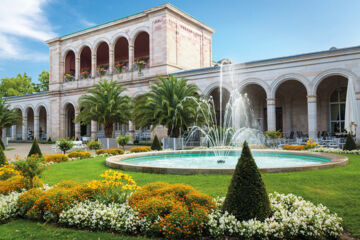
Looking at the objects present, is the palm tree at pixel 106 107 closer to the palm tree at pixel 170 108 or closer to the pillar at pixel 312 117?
the palm tree at pixel 170 108

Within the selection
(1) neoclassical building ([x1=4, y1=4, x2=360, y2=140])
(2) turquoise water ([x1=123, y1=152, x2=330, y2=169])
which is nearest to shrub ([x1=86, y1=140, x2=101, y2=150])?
(2) turquoise water ([x1=123, y1=152, x2=330, y2=169])

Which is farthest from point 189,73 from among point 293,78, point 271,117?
point 293,78

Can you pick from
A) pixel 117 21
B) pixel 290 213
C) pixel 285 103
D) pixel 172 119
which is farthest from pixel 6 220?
pixel 117 21

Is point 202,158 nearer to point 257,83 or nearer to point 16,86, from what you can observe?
point 257,83

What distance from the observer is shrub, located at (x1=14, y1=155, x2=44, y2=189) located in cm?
658

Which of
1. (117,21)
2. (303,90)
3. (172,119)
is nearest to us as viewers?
(172,119)

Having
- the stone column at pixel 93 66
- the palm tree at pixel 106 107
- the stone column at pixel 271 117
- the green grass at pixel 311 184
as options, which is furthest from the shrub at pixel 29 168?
the stone column at pixel 93 66

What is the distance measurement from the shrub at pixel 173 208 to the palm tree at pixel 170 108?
41.4 feet

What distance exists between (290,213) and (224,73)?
750 inches

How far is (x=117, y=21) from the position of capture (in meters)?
29.7

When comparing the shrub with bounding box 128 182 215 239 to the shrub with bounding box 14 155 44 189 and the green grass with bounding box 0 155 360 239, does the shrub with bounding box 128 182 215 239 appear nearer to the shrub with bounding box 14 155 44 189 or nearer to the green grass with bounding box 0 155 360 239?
the green grass with bounding box 0 155 360 239

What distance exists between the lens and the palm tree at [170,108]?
1833 centimetres

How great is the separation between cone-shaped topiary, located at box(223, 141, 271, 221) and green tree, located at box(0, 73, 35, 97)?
59592 millimetres

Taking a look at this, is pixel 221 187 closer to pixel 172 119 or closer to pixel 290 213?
pixel 290 213
